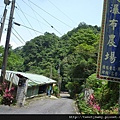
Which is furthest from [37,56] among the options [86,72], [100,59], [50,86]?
[100,59]

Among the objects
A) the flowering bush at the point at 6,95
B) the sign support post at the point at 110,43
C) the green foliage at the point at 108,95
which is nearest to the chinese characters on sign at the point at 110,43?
the sign support post at the point at 110,43

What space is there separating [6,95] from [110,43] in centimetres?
665

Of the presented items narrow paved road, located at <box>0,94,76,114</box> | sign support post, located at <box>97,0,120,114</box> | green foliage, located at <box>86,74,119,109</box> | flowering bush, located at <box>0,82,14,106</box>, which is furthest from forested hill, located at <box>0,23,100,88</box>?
sign support post, located at <box>97,0,120,114</box>

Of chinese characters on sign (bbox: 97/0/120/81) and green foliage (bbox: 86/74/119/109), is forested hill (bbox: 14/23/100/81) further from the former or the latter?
chinese characters on sign (bbox: 97/0/120/81)

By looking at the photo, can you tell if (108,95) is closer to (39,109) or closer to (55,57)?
(39,109)

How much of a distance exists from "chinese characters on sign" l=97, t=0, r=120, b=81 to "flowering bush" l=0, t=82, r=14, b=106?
238 inches

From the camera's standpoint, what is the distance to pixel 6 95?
31.3 feet

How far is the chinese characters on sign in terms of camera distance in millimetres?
4922

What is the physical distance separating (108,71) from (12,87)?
669 centimetres

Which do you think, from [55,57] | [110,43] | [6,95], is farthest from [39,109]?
[55,57]

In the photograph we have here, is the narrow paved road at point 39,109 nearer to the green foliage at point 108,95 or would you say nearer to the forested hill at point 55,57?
the green foliage at point 108,95

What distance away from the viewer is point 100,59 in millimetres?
5191

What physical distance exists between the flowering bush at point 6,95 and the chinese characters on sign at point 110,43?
604 centimetres

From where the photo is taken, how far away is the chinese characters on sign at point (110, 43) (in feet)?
16.1
